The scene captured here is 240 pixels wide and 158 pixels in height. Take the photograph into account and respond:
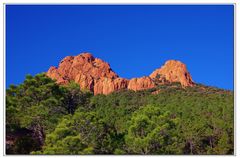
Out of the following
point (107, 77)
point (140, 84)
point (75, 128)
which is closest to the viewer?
point (75, 128)

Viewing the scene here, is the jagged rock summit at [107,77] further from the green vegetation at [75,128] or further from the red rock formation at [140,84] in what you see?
the green vegetation at [75,128]

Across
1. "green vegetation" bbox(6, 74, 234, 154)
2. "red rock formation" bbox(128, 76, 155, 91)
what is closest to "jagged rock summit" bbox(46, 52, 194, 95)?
"red rock formation" bbox(128, 76, 155, 91)

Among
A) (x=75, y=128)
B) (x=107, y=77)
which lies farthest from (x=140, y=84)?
(x=75, y=128)

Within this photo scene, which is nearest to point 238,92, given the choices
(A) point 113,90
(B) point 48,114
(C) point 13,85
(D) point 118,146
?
(D) point 118,146

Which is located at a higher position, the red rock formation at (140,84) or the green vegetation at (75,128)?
the red rock formation at (140,84)

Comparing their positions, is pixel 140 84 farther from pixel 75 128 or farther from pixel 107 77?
pixel 75 128

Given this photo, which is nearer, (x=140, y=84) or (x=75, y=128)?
(x=75, y=128)

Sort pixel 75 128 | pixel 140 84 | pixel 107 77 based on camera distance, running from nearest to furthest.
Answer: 1. pixel 75 128
2. pixel 140 84
3. pixel 107 77

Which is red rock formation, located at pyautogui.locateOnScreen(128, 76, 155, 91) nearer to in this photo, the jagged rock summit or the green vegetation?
the jagged rock summit

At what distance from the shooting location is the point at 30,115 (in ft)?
26.7

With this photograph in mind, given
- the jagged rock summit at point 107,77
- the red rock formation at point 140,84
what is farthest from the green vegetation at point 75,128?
the red rock formation at point 140,84

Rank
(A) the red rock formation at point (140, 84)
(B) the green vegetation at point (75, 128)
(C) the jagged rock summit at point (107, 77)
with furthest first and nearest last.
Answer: (A) the red rock formation at point (140, 84) < (C) the jagged rock summit at point (107, 77) < (B) the green vegetation at point (75, 128)

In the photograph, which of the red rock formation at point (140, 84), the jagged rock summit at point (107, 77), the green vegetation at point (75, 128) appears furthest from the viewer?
the red rock formation at point (140, 84)

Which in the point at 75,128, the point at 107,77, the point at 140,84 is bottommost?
the point at 75,128
